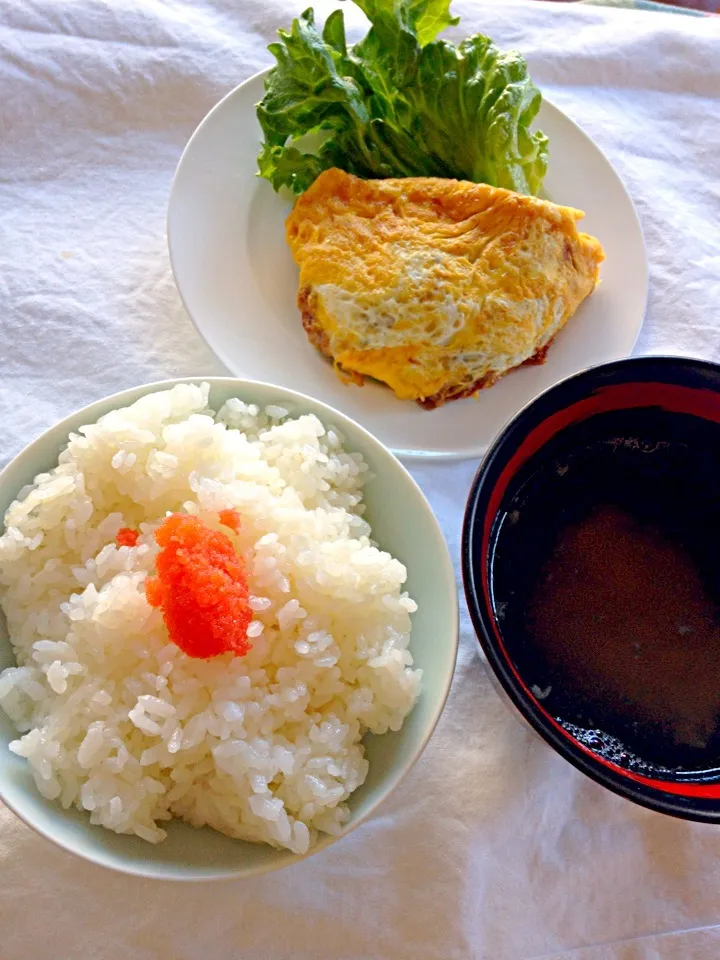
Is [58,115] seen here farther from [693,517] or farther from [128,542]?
[693,517]

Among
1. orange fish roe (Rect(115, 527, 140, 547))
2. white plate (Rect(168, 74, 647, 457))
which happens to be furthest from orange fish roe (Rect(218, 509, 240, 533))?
white plate (Rect(168, 74, 647, 457))

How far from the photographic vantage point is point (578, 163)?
5.94 ft

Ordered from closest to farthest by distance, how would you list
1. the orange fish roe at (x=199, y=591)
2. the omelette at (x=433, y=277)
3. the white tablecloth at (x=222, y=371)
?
1. the orange fish roe at (x=199, y=591)
2. the white tablecloth at (x=222, y=371)
3. the omelette at (x=433, y=277)

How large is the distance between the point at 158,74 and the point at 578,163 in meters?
1.02

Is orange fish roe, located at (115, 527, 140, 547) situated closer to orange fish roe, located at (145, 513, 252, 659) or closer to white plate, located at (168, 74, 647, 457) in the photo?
orange fish roe, located at (145, 513, 252, 659)

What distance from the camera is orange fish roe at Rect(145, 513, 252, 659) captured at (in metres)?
1.12

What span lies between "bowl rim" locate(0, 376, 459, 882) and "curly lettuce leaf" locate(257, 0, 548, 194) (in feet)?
1.99

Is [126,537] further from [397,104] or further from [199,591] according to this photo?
[397,104]

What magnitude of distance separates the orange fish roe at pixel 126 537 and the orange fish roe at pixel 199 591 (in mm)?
107

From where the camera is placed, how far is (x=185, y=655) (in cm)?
120

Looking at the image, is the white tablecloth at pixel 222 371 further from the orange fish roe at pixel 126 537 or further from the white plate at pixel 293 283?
the orange fish roe at pixel 126 537

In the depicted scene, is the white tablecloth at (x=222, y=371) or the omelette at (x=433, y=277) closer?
the white tablecloth at (x=222, y=371)

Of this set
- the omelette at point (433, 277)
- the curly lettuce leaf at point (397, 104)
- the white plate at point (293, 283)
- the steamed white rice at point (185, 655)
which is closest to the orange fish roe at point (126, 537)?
the steamed white rice at point (185, 655)

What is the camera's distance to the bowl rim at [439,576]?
114 cm
